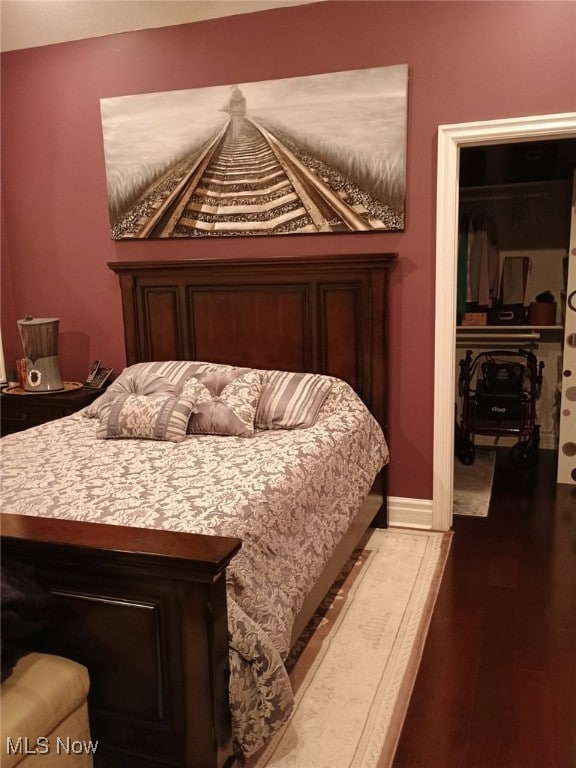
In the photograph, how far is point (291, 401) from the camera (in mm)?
2992

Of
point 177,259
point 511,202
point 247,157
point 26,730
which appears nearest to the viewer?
point 26,730

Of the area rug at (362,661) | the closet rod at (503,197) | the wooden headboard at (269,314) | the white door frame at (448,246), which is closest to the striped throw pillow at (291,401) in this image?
the wooden headboard at (269,314)

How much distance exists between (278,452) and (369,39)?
215 cm

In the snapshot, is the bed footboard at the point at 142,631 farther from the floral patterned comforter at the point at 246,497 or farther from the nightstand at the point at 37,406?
the nightstand at the point at 37,406

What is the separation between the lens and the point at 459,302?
5230 mm

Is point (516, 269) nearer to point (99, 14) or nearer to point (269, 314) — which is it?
point (269, 314)

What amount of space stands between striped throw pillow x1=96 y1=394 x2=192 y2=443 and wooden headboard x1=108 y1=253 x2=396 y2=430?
0.76 m

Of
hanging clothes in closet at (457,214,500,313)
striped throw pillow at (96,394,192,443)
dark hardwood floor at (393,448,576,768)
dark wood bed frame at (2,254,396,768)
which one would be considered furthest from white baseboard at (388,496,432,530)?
hanging clothes in closet at (457,214,500,313)

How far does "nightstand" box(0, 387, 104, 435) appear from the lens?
354 centimetres

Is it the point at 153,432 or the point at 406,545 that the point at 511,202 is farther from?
the point at 153,432

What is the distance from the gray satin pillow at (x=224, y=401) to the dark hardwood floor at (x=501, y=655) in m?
1.17

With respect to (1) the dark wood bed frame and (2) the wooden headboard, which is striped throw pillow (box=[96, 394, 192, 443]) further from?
(1) the dark wood bed frame

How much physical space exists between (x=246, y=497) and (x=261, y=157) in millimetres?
2145

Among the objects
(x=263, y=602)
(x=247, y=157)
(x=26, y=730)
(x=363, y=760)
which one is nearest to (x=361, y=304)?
(x=247, y=157)
